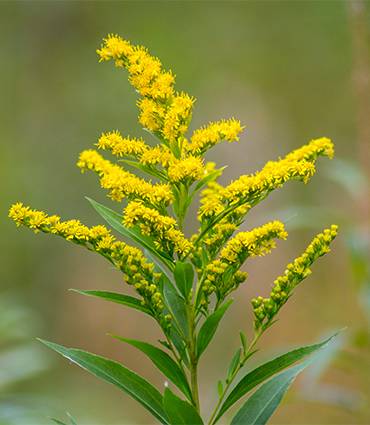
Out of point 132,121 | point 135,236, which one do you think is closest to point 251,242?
point 135,236

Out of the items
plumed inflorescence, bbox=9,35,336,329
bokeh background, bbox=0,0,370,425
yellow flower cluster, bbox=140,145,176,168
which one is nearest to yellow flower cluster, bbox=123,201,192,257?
plumed inflorescence, bbox=9,35,336,329

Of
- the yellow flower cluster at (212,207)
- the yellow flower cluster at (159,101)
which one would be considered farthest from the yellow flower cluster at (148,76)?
the yellow flower cluster at (212,207)

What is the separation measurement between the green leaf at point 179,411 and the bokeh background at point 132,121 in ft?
17.4

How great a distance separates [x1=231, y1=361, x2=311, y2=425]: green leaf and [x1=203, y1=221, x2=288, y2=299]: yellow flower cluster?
0.77 ft

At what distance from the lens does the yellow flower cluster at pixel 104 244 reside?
1731mm

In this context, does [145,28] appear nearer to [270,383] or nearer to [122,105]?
[122,105]

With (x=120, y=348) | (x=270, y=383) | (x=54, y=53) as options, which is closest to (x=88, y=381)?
(x=120, y=348)

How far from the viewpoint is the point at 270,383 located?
5.77 feet

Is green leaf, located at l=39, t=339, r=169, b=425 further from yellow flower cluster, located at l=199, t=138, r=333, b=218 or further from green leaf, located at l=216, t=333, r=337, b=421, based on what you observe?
yellow flower cluster, located at l=199, t=138, r=333, b=218

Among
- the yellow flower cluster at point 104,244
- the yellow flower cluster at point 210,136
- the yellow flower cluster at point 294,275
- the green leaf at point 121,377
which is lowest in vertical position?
the green leaf at point 121,377

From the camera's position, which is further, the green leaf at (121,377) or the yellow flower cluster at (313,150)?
the yellow flower cluster at (313,150)

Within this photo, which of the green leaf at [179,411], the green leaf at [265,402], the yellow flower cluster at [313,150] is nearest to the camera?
the green leaf at [179,411]

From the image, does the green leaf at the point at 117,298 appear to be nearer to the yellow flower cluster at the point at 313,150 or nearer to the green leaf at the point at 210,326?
the green leaf at the point at 210,326

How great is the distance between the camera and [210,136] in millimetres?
1815
